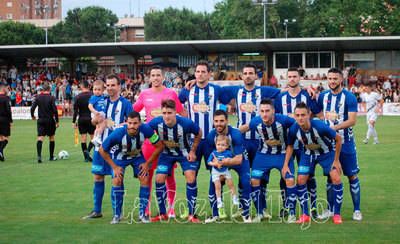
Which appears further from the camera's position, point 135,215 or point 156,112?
point 156,112

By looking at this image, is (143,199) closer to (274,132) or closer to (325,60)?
(274,132)

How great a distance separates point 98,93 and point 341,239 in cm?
509

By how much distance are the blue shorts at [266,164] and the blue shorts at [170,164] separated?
89cm

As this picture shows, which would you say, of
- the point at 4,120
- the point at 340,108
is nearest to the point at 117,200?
the point at 340,108

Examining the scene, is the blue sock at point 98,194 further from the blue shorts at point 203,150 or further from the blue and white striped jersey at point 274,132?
the blue and white striped jersey at point 274,132

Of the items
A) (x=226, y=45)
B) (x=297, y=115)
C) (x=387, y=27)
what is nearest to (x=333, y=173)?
(x=297, y=115)

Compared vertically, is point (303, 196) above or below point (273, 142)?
below

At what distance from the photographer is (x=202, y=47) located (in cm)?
5122

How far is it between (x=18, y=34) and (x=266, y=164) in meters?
94.9

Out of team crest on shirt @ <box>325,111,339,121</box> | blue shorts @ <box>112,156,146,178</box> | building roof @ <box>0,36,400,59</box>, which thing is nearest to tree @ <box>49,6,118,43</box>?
building roof @ <box>0,36,400,59</box>

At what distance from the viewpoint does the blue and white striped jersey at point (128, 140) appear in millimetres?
10516

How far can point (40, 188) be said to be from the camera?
14.5m

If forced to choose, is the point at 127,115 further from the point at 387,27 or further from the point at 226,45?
the point at 387,27

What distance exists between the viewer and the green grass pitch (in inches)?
372
